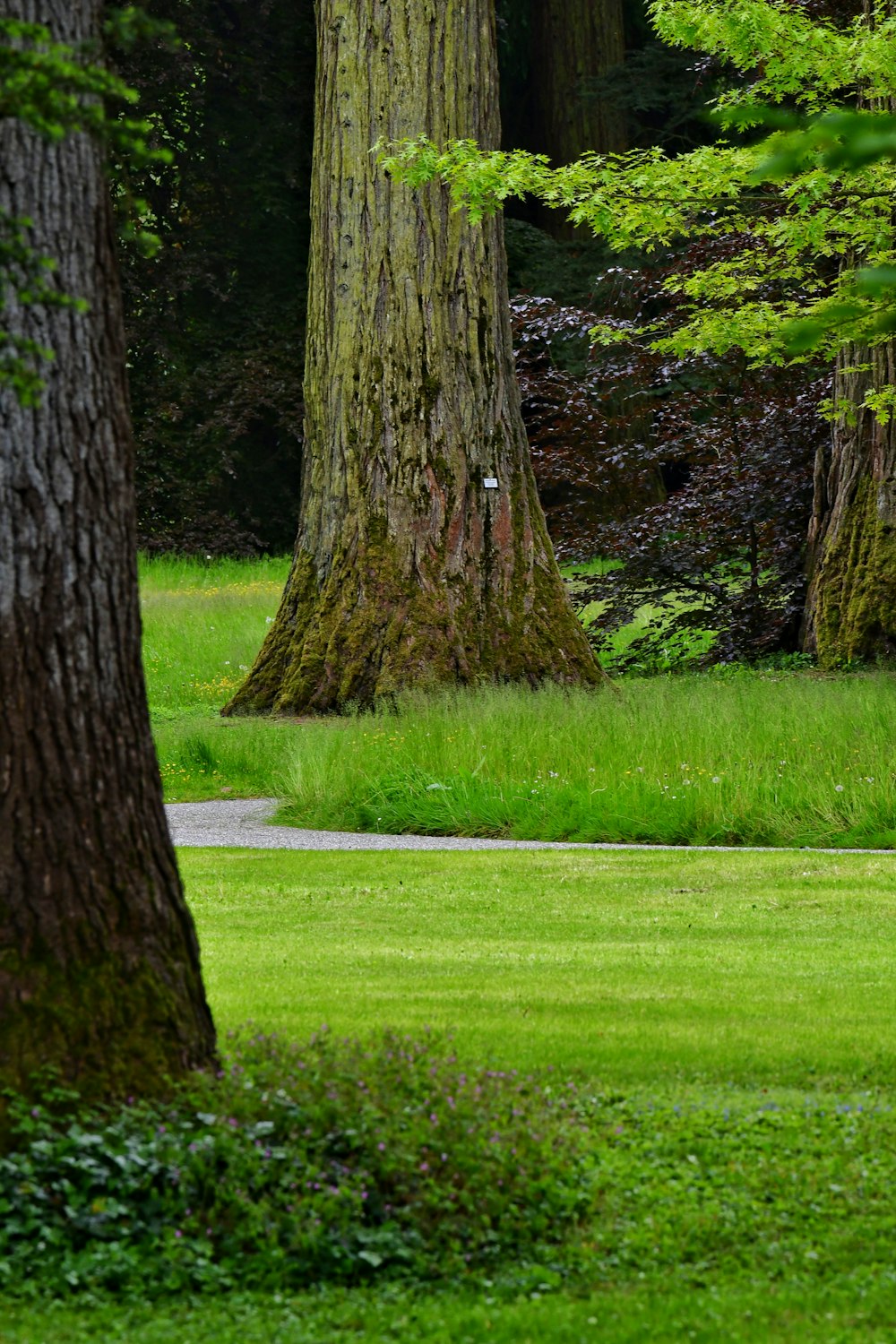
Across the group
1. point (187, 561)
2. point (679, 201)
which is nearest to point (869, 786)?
point (679, 201)

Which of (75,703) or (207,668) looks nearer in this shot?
(75,703)

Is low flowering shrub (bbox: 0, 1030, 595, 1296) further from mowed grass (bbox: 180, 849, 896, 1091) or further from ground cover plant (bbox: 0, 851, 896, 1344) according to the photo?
mowed grass (bbox: 180, 849, 896, 1091)

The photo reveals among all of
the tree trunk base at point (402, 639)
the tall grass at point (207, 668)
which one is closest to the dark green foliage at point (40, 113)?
the tall grass at point (207, 668)

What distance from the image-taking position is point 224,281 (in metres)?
31.1

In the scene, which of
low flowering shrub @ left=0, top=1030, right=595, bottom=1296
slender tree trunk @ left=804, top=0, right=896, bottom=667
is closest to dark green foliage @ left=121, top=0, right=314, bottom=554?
slender tree trunk @ left=804, top=0, right=896, bottom=667

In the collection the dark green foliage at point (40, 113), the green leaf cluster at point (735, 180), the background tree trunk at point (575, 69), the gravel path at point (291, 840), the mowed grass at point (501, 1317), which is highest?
the background tree trunk at point (575, 69)

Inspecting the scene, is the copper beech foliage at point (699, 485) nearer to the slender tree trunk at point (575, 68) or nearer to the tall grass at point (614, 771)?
the tall grass at point (614, 771)

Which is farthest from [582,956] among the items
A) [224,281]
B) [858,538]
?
[224,281]

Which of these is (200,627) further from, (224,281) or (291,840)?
(224,281)

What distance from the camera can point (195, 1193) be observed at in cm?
394

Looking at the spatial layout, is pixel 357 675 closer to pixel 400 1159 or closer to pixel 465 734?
pixel 465 734

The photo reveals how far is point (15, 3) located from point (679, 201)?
368 inches

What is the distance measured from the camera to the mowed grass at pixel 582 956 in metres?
5.64

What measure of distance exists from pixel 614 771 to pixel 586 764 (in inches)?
10.0
